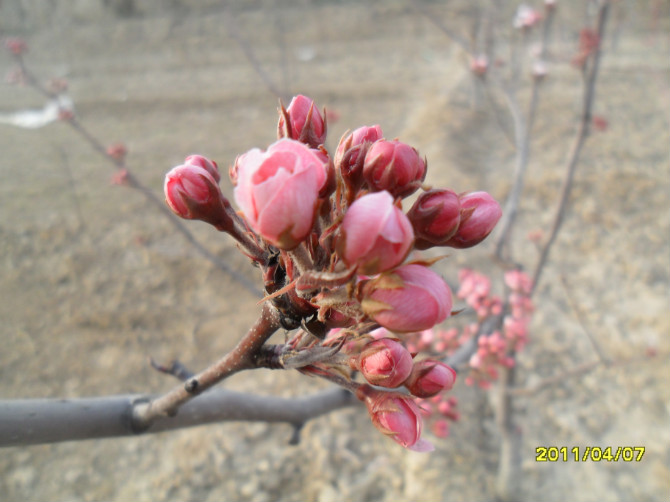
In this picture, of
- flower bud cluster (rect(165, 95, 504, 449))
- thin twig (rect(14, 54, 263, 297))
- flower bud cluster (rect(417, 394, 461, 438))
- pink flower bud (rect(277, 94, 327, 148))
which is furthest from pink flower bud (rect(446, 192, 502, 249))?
flower bud cluster (rect(417, 394, 461, 438))

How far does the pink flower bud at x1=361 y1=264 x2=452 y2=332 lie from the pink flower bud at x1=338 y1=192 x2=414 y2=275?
0.04 m

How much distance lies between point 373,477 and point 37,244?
582cm

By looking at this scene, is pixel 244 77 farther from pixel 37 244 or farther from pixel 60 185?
pixel 37 244

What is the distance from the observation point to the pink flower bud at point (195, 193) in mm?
850

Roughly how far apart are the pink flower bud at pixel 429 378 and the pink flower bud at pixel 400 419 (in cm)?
3

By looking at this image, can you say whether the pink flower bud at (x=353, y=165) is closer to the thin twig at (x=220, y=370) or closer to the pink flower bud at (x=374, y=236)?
the pink flower bud at (x=374, y=236)

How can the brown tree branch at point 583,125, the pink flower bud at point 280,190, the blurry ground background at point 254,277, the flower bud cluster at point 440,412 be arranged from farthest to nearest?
1. the blurry ground background at point 254,277
2. the brown tree branch at point 583,125
3. the flower bud cluster at point 440,412
4. the pink flower bud at point 280,190

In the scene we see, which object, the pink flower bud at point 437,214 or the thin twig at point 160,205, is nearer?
the pink flower bud at point 437,214

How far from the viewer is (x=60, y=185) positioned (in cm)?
785

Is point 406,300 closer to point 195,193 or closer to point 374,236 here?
point 374,236

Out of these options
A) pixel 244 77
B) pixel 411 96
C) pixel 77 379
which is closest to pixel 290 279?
pixel 77 379

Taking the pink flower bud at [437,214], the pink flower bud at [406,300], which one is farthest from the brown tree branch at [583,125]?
the pink flower bud at [406,300]
